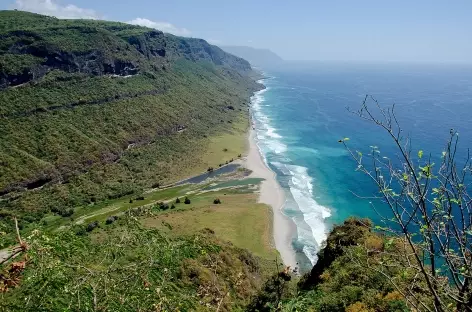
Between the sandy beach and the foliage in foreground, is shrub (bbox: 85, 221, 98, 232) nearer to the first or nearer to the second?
the sandy beach

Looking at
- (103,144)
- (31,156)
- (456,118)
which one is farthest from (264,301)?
(456,118)

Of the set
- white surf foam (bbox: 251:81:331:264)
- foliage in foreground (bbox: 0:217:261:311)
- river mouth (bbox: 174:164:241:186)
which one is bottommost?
river mouth (bbox: 174:164:241:186)

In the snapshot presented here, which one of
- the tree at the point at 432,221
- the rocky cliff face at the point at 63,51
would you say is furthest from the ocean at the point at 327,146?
the rocky cliff face at the point at 63,51

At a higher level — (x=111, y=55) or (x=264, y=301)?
(x=111, y=55)

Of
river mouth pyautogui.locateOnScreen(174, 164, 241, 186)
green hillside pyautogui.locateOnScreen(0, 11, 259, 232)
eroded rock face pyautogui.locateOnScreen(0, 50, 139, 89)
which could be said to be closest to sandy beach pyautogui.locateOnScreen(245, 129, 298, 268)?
river mouth pyautogui.locateOnScreen(174, 164, 241, 186)

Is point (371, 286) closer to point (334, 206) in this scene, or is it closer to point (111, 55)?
point (334, 206)

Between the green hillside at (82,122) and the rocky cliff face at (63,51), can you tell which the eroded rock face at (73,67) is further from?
the green hillside at (82,122)

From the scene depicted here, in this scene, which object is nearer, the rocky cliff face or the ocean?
the ocean
